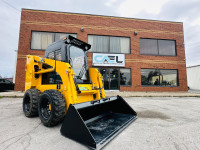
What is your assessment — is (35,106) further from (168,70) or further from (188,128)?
(168,70)

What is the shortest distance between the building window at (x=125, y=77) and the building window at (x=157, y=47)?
128 inches

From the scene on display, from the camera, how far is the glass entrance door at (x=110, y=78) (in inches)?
479

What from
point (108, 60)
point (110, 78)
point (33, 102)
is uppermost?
point (108, 60)

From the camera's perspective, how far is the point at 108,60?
1238 centimetres

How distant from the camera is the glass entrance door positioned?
39.9ft

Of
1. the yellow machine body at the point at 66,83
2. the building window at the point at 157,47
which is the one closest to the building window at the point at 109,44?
the building window at the point at 157,47

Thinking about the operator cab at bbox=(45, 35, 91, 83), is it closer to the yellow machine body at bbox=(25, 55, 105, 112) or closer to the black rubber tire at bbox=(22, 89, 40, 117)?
the yellow machine body at bbox=(25, 55, 105, 112)

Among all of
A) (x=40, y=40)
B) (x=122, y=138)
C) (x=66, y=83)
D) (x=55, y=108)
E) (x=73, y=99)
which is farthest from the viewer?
(x=40, y=40)

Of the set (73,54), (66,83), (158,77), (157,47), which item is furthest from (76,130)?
(157,47)

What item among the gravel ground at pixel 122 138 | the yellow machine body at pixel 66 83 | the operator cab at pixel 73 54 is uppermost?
the operator cab at pixel 73 54

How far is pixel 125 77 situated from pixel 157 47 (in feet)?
19.4

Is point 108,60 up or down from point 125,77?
up

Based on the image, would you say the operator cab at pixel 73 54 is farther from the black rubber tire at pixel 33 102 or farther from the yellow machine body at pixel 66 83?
the black rubber tire at pixel 33 102

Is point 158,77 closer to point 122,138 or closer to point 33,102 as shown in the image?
point 122,138
